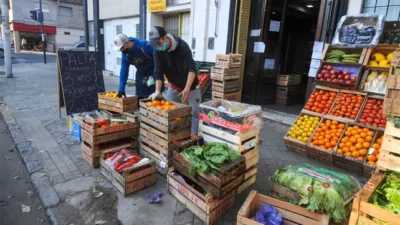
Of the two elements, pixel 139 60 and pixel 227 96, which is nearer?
pixel 139 60

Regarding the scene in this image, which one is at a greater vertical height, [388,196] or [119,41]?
[119,41]

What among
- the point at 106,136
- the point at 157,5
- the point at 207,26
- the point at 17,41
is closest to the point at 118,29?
the point at 157,5

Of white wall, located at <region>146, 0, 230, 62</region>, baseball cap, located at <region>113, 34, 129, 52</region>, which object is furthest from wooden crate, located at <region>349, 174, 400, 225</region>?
white wall, located at <region>146, 0, 230, 62</region>

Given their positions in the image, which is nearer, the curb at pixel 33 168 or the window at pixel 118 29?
the curb at pixel 33 168

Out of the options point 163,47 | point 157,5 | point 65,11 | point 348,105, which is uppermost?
point 65,11

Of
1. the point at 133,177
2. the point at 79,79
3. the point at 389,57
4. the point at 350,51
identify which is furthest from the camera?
the point at 79,79

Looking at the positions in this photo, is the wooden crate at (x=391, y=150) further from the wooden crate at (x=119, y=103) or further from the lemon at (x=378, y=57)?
the wooden crate at (x=119, y=103)

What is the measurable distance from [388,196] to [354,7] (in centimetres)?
434

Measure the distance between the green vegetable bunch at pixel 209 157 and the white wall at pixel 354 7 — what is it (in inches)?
165

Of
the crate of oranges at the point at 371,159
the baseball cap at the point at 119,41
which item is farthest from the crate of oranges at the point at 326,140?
the baseball cap at the point at 119,41

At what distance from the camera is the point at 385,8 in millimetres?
4996

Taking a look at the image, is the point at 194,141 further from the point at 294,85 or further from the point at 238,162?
the point at 294,85

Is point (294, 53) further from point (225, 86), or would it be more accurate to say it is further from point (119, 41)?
point (119, 41)

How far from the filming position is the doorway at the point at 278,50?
7.13 m
